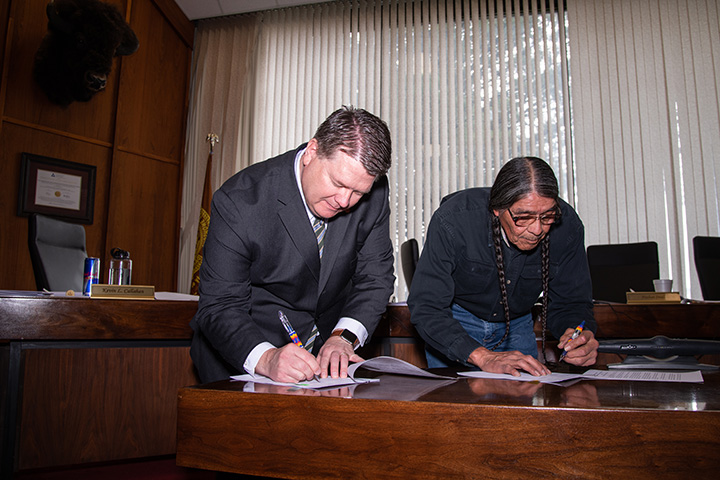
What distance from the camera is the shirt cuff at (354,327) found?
1396 mm

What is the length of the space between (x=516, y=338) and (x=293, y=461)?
46.2 inches

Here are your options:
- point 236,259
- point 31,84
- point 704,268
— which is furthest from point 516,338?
point 31,84

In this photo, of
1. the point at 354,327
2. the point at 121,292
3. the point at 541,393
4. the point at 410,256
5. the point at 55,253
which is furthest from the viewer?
the point at 410,256

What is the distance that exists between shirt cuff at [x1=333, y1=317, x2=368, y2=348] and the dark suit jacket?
0.02m

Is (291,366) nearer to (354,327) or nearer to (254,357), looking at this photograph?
(254,357)

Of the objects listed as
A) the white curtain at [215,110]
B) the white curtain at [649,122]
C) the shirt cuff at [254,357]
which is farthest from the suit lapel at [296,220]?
the white curtain at [215,110]

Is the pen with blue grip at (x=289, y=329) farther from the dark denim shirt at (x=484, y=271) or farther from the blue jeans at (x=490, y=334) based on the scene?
the blue jeans at (x=490, y=334)

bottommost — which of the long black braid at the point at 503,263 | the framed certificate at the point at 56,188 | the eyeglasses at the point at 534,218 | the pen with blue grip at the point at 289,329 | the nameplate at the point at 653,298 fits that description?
the pen with blue grip at the point at 289,329

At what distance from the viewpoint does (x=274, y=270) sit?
4.42ft

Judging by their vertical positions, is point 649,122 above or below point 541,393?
above

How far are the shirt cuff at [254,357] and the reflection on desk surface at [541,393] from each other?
0.18m

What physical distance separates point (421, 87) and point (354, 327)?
3831 millimetres

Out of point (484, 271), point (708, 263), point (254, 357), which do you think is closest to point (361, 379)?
point (254, 357)

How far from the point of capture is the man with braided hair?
4.83 ft
